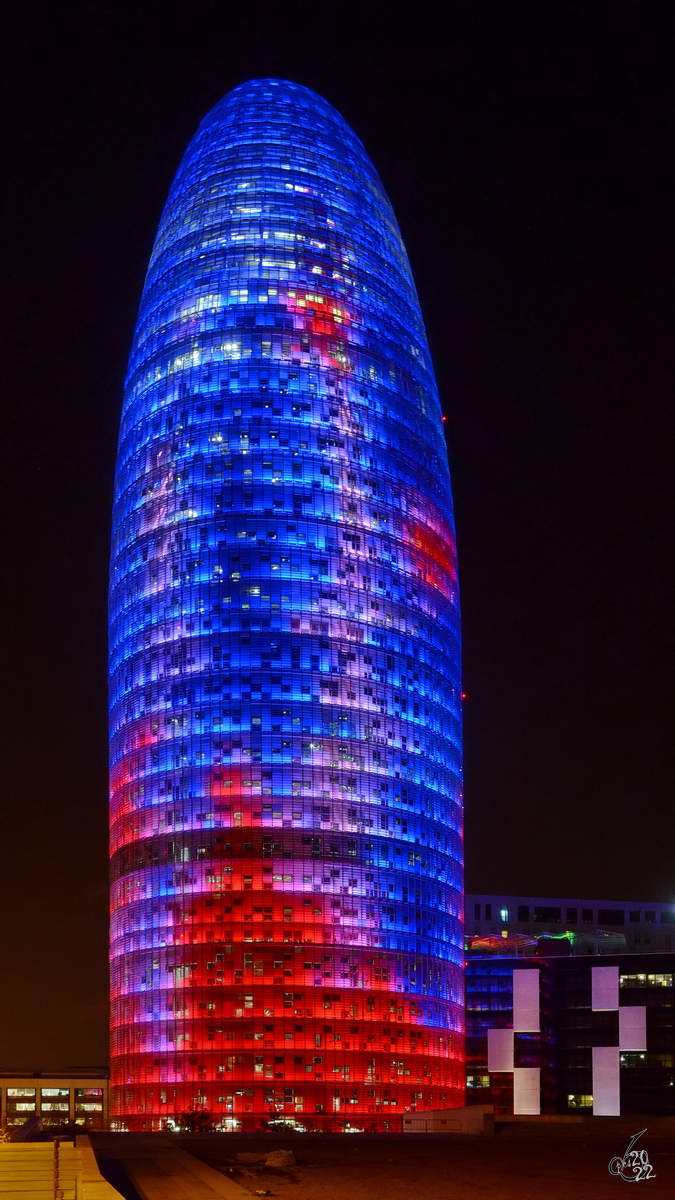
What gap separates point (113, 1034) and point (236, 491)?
63.4 metres

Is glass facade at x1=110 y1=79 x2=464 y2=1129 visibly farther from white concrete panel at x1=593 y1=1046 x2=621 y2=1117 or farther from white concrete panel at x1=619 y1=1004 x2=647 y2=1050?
white concrete panel at x1=619 y1=1004 x2=647 y2=1050

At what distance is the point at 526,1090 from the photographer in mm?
173750

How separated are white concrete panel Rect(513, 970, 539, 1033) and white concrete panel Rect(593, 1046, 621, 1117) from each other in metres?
8.50

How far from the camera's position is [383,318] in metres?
182

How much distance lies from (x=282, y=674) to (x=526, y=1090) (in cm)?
5826

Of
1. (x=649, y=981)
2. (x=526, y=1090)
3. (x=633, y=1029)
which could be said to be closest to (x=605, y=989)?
(x=649, y=981)

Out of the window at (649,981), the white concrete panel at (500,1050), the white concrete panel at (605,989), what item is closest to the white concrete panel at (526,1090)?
the white concrete panel at (500,1050)

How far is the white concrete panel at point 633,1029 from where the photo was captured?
555 feet

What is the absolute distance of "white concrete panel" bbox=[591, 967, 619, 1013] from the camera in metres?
173

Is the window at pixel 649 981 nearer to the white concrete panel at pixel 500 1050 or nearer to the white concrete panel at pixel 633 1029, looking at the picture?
the white concrete panel at pixel 633 1029

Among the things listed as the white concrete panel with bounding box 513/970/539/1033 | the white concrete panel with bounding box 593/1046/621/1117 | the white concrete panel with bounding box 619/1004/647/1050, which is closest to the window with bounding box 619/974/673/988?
the white concrete panel with bounding box 619/1004/647/1050

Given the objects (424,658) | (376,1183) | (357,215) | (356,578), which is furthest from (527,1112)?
(376,1183)

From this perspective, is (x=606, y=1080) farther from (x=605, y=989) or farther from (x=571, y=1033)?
(x=605, y=989)

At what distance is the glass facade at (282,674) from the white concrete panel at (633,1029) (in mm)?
19576
